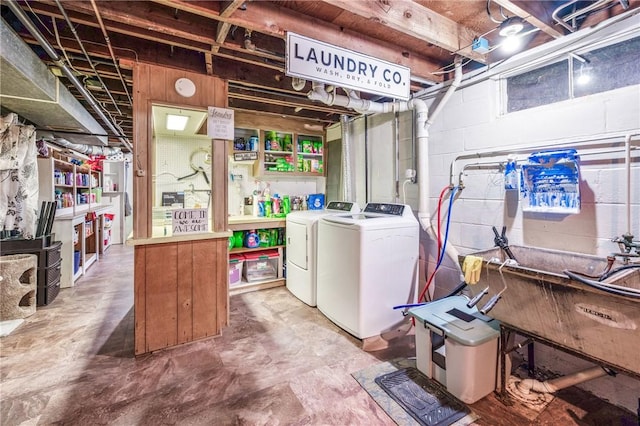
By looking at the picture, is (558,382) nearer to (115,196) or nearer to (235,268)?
(235,268)

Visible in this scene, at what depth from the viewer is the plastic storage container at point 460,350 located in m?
1.69

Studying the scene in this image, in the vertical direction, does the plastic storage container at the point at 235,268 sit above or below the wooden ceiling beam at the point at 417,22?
below

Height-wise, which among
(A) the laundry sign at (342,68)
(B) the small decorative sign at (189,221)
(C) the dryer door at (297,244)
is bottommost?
(C) the dryer door at (297,244)

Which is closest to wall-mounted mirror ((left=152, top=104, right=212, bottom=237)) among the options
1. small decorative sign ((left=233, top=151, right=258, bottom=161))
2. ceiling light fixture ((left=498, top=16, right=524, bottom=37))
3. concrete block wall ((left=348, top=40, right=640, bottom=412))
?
small decorative sign ((left=233, top=151, right=258, bottom=161))

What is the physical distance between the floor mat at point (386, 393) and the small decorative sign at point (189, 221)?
1641 mm

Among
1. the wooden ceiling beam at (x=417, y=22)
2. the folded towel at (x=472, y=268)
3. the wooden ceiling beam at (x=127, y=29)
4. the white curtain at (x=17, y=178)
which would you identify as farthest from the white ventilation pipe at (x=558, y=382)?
the white curtain at (x=17, y=178)

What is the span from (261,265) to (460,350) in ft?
8.53

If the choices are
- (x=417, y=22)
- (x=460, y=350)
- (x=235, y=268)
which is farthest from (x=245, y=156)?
(x=460, y=350)

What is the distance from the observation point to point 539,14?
1.73m

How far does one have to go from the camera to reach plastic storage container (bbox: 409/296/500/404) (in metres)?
1.69

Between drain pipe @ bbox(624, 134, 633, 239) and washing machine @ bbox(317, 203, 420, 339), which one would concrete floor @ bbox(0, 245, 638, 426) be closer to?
washing machine @ bbox(317, 203, 420, 339)

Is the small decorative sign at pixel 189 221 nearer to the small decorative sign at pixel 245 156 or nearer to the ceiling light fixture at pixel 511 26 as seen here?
the small decorative sign at pixel 245 156

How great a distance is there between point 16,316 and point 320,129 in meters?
4.01

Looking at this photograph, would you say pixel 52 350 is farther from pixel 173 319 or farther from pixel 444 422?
pixel 444 422
